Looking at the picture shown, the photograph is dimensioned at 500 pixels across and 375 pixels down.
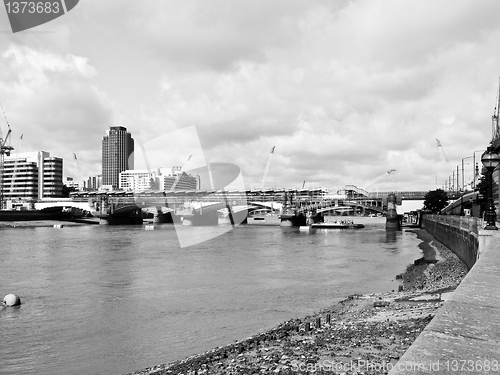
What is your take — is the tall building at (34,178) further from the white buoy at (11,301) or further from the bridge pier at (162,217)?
the white buoy at (11,301)

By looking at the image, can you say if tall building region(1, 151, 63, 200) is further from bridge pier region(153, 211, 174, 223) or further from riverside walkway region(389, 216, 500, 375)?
riverside walkway region(389, 216, 500, 375)

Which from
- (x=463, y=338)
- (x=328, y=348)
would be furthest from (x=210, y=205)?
(x=463, y=338)

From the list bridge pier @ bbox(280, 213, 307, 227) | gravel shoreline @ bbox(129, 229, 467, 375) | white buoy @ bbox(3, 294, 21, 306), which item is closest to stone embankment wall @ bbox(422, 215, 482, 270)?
gravel shoreline @ bbox(129, 229, 467, 375)

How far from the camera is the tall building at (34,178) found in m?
185

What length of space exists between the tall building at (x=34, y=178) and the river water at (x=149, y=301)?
15267 centimetres

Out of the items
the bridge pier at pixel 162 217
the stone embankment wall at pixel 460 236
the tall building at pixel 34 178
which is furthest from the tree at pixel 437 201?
the tall building at pixel 34 178

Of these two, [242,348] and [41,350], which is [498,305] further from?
[41,350]

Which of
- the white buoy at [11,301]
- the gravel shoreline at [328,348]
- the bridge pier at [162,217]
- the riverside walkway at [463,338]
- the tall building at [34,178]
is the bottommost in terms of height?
the bridge pier at [162,217]

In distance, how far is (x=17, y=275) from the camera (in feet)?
103

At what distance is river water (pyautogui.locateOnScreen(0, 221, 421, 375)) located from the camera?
1445 centimetres

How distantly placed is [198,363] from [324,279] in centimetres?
1997

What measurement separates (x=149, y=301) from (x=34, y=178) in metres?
181

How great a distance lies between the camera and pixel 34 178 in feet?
610

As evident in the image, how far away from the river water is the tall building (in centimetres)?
15267
